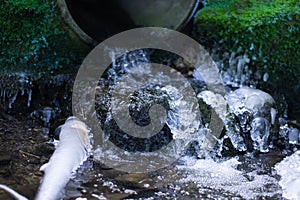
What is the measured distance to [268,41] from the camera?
4410mm

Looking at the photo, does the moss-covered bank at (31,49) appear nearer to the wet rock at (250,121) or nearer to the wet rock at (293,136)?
the wet rock at (250,121)

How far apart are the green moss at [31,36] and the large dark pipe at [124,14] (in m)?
0.42

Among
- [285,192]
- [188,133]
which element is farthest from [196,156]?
[285,192]

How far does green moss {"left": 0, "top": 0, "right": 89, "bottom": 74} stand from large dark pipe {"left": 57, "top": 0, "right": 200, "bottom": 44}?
418 millimetres

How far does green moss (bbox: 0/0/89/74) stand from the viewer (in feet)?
13.4

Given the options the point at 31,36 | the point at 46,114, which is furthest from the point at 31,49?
the point at 46,114

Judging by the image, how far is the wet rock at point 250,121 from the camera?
375cm

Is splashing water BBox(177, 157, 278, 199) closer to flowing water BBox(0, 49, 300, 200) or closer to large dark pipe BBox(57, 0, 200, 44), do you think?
flowing water BBox(0, 49, 300, 200)

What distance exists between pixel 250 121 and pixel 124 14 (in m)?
2.16

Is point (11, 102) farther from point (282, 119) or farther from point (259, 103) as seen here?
point (282, 119)

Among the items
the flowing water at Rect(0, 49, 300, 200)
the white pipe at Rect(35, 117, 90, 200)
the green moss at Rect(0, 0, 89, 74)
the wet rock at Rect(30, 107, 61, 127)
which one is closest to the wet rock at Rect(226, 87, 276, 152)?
the flowing water at Rect(0, 49, 300, 200)

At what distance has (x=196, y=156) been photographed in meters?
3.58

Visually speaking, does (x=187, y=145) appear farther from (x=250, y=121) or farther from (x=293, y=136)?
(x=293, y=136)

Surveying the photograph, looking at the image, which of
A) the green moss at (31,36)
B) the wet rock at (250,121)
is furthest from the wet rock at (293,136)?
the green moss at (31,36)
